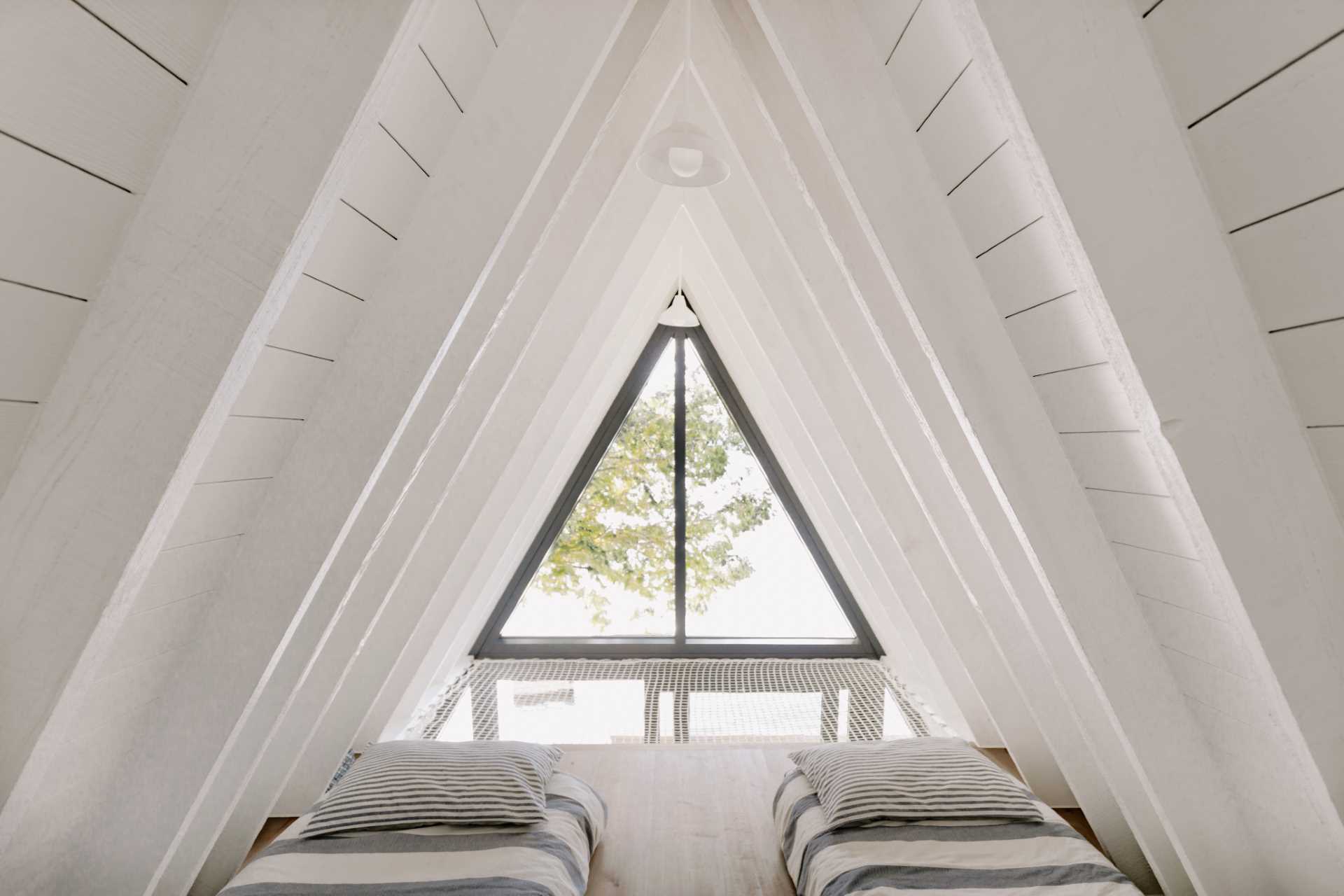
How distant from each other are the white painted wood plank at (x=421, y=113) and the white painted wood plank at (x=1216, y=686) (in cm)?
163

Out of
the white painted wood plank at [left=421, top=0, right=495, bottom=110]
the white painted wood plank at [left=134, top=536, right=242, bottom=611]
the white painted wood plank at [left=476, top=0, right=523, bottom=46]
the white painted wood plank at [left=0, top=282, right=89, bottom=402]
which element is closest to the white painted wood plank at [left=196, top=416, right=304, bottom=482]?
the white painted wood plank at [left=134, top=536, right=242, bottom=611]

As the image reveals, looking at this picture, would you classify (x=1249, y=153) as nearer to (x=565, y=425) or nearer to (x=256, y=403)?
(x=256, y=403)

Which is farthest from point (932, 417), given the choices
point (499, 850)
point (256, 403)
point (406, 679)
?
point (406, 679)

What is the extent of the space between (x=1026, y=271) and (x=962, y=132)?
0.77 ft

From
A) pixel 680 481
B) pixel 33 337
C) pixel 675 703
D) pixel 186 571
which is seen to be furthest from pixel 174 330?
pixel 680 481

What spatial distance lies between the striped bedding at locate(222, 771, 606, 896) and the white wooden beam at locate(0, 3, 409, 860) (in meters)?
1.10

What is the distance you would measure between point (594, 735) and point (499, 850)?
4.61 ft

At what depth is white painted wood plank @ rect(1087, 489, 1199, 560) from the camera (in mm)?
1111

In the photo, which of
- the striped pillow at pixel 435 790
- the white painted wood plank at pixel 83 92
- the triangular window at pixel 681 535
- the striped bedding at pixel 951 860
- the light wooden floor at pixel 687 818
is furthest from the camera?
the triangular window at pixel 681 535

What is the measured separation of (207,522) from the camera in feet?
4.03

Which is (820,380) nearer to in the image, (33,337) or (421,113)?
(421,113)

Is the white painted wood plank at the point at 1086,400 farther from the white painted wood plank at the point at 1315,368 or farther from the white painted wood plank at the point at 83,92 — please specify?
the white painted wood plank at the point at 83,92

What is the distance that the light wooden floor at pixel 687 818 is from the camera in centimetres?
220

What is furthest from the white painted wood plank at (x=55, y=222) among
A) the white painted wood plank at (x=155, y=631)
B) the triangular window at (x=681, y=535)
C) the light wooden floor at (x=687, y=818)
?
the triangular window at (x=681, y=535)
